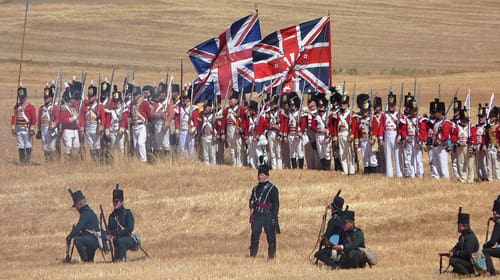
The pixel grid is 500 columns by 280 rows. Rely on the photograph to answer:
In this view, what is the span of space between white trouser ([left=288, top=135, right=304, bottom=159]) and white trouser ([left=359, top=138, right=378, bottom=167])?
1742 mm

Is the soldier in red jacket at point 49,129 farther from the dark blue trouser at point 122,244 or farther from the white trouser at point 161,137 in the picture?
the dark blue trouser at point 122,244

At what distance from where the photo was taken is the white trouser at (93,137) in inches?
1443

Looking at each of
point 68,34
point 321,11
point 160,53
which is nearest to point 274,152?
point 160,53

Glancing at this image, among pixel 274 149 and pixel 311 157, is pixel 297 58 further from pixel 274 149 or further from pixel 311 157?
pixel 311 157

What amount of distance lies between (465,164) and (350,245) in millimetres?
10767

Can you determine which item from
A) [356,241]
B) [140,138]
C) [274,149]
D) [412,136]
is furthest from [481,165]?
[356,241]

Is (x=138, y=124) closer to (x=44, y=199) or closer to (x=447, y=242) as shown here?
(x=44, y=199)

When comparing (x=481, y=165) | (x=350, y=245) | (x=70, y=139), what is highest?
(x=70, y=139)

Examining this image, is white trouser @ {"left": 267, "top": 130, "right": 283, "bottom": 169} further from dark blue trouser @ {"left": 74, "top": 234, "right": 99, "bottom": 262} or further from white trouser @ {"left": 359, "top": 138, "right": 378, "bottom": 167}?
dark blue trouser @ {"left": 74, "top": 234, "right": 99, "bottom": 262}

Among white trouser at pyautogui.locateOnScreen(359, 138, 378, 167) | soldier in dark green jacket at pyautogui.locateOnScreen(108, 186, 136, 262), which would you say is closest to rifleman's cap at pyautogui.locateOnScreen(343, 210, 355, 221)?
soldier in dark green jacket at pyautogui.locateOnScreen(108, 186, 136, 262)

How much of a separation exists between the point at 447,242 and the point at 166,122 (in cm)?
1212

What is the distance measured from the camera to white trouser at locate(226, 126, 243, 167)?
3541 centimetres

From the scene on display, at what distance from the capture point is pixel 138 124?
120 ft

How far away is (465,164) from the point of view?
32.6 m
